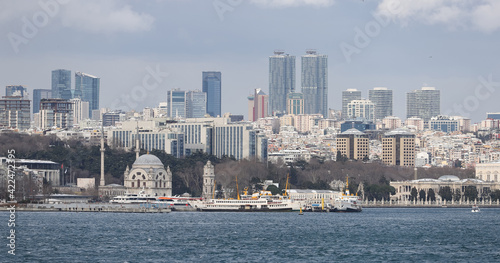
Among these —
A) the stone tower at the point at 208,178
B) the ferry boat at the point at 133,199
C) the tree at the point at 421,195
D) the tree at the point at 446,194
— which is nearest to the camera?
the ferry boat at the point at 133,199

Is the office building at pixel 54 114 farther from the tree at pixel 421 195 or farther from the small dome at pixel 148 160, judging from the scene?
the tree at pixel 421 195

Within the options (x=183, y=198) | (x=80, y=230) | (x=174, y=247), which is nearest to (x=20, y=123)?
(x=183, y=198)

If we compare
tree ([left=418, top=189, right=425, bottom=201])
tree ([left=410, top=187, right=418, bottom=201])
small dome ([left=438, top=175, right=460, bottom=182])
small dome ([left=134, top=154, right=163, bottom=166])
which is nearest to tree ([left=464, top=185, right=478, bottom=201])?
tree ([left=418, top=189, right=425, bottom=201])

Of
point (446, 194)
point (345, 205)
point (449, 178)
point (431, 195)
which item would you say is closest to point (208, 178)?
point (345, 205)

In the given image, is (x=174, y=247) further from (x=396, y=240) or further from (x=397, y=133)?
(x=397, y=133)

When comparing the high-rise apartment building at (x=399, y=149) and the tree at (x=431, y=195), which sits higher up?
the high-rise apartment building at (x=399, y=149)

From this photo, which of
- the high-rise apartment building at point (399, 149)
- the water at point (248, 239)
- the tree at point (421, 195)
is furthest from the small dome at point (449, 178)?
the water at point (248, 239)
